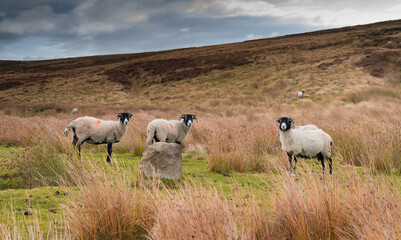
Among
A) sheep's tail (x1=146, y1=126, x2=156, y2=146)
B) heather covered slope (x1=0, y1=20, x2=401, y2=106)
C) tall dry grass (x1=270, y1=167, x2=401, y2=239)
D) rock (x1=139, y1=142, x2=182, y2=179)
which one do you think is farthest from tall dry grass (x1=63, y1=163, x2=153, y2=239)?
heather covered slope (x1=0, y1=20, x2=401, y2=106)

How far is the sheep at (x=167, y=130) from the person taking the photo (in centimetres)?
1003

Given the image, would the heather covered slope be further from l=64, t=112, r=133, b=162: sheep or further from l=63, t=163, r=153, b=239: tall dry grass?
l=63, t=163, r=153, b=239: tall dry grass

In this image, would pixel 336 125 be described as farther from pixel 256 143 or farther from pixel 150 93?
pixel 150 93

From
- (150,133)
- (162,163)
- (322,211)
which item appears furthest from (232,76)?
(322,211)

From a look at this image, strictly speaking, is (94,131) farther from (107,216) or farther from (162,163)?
(107,216)

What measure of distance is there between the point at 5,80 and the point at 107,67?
18110 millimetres

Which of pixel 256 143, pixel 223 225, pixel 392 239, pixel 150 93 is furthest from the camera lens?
pixel 150 93

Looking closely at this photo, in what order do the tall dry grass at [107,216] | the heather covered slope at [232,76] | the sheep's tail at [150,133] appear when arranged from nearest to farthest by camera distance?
the tall dry grass at [107,216] < the sheep's tail at [150,133] < the heather covered slope at [232,76]

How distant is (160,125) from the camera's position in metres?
10.1

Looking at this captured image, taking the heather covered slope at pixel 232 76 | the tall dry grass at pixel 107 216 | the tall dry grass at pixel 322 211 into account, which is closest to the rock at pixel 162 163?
the tall dry grass at pixel 107 216

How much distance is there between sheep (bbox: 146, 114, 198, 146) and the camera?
1003cm

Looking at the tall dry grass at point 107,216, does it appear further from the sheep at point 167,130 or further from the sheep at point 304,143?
the sheep at point 167,130

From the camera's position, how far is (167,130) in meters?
10.3

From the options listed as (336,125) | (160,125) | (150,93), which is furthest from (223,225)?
(150,93)
